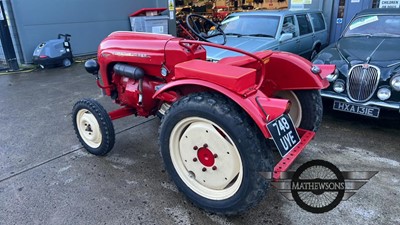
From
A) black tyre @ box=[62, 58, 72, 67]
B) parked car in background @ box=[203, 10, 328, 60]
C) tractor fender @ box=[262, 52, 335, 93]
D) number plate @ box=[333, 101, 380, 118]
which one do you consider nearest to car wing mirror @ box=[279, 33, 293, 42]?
parked car in background @ box=[203, 10, 328, 60]

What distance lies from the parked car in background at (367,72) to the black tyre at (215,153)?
7.73ft

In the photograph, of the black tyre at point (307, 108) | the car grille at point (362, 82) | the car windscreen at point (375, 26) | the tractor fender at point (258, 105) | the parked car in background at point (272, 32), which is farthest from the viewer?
the parked car in background at point (272, 32)

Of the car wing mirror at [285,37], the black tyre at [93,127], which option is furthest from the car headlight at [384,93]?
the black tyre at [93,127]

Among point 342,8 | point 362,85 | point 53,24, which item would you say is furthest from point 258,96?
point 53,24

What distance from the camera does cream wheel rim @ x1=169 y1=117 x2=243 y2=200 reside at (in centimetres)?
216

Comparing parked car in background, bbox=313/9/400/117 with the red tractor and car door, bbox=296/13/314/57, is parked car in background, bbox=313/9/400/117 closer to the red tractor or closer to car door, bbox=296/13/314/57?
the red tractor

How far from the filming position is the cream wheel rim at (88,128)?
320 centimetres

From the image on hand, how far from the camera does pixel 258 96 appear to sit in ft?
6.80

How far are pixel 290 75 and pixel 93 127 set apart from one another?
2.16 m

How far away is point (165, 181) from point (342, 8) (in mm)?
7464

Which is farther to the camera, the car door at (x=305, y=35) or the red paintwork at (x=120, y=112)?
the car door at (x=305, y=35)

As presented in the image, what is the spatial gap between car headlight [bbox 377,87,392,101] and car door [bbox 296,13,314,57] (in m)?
2.93

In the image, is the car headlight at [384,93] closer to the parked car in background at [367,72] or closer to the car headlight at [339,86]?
the parked car in background at [367,72]

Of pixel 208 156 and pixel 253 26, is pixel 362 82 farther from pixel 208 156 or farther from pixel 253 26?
pixel 253 26
